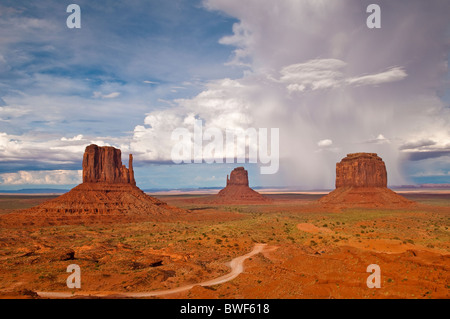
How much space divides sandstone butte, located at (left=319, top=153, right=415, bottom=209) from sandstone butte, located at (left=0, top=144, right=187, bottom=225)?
70211 mm

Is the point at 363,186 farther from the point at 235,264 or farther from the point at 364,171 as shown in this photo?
the point at 235,264

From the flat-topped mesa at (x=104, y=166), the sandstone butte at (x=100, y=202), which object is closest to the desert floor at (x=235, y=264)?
the sandstone butte at (x=100, y=202)

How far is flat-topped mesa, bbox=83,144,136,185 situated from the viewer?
344 ft

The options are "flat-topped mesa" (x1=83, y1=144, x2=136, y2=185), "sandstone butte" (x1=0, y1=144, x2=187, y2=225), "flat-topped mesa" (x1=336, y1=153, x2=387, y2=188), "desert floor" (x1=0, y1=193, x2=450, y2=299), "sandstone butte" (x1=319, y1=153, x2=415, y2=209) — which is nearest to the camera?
"desert floor" (x1=0, y1=193, x2=450, y2=299)

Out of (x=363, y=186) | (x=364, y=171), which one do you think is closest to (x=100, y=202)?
(x=363, y=186)

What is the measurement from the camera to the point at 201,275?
107ft

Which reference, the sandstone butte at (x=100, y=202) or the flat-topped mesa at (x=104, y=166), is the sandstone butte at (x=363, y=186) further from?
the flat-topped mesa at (x=104, y=166)

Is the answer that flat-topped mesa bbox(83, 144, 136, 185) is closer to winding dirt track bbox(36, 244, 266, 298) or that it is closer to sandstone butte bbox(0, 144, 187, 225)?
sandstone butte bbox(0, 144, 187, 225)

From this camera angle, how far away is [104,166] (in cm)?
10800

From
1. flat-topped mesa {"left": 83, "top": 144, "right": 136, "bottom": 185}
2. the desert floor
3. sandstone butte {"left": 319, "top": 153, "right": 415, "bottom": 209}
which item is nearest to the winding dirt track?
the desert floor

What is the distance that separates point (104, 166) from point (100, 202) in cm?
1579

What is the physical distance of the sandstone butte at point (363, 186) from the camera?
409 feet
